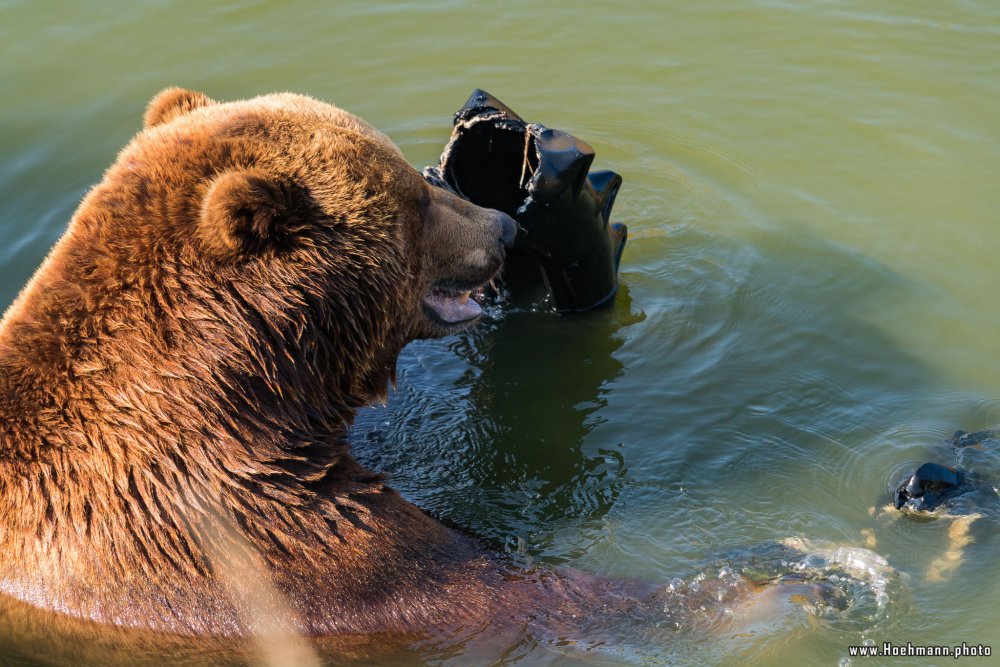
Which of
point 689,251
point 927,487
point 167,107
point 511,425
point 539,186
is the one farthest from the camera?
point 689,251

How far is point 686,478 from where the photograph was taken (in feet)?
20.2

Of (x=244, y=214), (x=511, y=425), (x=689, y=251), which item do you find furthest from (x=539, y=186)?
(x=244, y=214)

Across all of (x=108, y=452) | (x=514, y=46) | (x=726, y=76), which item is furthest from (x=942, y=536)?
(x=514, y=46)

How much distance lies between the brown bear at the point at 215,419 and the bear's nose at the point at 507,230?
40.0 inches

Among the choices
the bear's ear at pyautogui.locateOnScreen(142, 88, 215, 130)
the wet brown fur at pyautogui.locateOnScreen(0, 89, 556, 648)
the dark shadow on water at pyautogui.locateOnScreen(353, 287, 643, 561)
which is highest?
the bear's ear at pyautogui.locateOnScreen(142, 88, 215, 130)

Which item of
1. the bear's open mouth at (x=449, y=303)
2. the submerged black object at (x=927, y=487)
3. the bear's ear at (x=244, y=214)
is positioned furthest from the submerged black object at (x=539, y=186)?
the submerged black object at (x=927, y=487)

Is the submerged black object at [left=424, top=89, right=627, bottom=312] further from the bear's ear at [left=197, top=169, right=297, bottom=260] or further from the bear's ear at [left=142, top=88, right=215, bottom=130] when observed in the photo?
the bear's ear at [left=197, top=169, right=297, bottom=260]

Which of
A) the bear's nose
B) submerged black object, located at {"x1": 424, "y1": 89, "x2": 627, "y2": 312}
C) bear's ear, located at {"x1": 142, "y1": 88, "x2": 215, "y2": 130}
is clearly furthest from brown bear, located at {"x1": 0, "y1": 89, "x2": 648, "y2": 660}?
submerged black object, located at {"x1": 424, "y1": 89, "x2": 627, "y2": 312}

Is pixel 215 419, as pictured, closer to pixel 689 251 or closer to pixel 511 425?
pixel 511 425

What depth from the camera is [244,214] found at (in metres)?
4.47

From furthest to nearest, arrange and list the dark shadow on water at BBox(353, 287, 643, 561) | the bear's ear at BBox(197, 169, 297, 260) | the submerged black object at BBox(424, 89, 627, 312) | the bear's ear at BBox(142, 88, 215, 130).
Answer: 1. the submerged black object at BBox(424, 89, 627, 312)
2. the dark shadow on water at BBox(353, 287, 643, 561)
3. the bear's ear at BBox(142, 88, 215, 130)
4. the bear's ear at BBox(197, 169, 297, 260)

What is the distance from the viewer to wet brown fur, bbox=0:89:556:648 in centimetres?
446

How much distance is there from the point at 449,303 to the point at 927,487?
2.76 m

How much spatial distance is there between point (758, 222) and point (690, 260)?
2.50 feet
